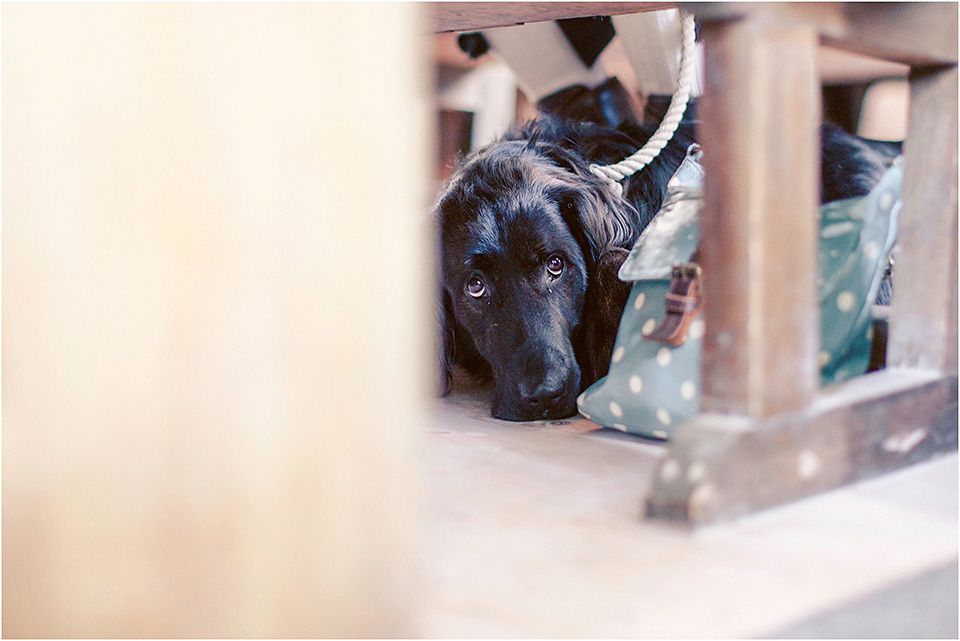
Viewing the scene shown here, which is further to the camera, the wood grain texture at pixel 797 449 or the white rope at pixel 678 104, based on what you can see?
the white rope at pixel 678 104

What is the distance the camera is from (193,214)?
49 centimetres

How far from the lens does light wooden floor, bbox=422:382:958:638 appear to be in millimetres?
667

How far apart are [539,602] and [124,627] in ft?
1.15

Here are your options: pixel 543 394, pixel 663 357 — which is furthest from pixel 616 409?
pixel 543 394

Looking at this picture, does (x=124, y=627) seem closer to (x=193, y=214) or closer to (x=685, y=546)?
(x=193, y=214)

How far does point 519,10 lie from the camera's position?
1230mm

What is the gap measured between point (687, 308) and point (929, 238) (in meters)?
0.34

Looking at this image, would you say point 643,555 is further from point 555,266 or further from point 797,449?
→ point 555,266

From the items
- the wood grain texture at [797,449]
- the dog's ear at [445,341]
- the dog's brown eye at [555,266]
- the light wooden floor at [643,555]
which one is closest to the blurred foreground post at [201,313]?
the light wooden floor at [643,555]

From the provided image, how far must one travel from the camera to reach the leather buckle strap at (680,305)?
1102mm

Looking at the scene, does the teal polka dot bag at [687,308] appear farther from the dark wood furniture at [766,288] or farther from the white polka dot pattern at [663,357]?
the dark wood furniture at [766,288]

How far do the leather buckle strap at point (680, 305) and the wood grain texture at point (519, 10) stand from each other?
0.37m

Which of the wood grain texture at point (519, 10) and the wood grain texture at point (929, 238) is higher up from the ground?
the wood grain texture at point (519, 10)

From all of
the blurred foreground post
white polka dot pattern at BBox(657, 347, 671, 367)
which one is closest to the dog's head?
white polka dot pattern at BBox(657, 347, 671, 367)
